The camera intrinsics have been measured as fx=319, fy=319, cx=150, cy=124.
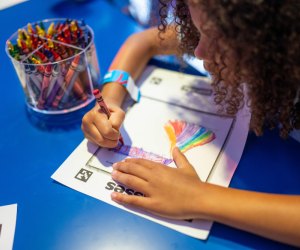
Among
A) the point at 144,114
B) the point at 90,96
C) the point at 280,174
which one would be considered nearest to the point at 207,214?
the point at 280,174

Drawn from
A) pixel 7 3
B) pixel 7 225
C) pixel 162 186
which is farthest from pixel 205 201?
pixel 7 3

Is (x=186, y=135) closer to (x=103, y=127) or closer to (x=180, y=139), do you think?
(x=180, y=139)

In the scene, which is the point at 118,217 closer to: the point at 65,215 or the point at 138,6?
the point at 65,215

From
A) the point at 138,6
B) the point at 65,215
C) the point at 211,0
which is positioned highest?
the point at 211,0

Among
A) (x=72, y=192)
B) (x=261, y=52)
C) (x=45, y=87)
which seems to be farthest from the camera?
(x=45, y=87)

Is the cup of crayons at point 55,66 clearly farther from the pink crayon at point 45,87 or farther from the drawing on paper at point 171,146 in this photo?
the drawing on paper at point 171,146

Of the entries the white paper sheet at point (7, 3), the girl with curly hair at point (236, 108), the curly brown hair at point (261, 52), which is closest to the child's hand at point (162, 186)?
the girl with curly hair at point (236, 108)

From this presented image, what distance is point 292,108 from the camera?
1.65ft

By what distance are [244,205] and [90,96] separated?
39 cm

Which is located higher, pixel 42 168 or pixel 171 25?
pixel 171 25

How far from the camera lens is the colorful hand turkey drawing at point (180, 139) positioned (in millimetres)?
559

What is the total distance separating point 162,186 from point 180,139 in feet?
0.44

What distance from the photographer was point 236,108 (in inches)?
23.1

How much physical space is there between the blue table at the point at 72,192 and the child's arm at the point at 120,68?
0.21 feet
